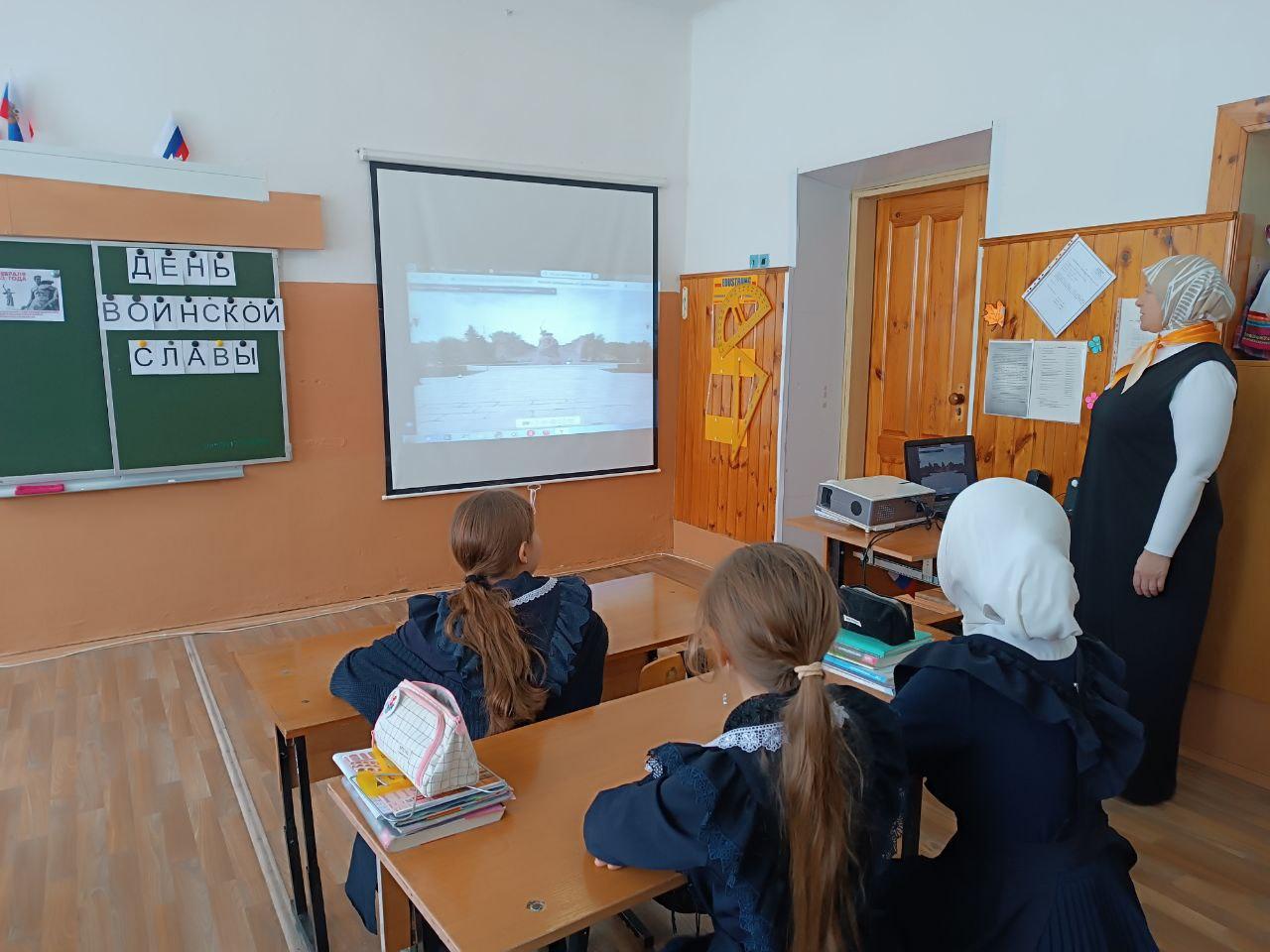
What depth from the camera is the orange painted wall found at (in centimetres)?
380

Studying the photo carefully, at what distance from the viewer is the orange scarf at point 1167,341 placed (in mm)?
2436

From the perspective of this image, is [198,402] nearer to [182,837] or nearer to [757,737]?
[182,837]

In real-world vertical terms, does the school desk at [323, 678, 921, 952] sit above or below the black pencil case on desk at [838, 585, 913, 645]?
below

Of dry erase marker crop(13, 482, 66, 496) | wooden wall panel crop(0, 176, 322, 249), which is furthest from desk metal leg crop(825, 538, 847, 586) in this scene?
dry erase marker crop(13, 482, 66, 496)

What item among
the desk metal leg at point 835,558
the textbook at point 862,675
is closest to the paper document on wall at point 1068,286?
the desk metal leg at point 835,558

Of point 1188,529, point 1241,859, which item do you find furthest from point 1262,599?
point 1241,859

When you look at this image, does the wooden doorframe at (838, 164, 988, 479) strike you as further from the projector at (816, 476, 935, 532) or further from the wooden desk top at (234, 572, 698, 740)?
the wooden desk top at (234, 572, 698, 740)

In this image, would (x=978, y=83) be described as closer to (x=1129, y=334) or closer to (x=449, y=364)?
(x=1129, y=334)

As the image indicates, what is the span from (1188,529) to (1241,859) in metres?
0.91

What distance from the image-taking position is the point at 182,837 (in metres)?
2.44

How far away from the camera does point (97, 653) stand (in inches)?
150

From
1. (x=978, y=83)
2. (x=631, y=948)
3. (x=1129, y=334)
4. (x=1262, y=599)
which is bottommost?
(x=631, y=948)

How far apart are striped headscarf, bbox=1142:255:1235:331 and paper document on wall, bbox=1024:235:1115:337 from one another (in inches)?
26.3

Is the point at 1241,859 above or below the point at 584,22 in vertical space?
below
